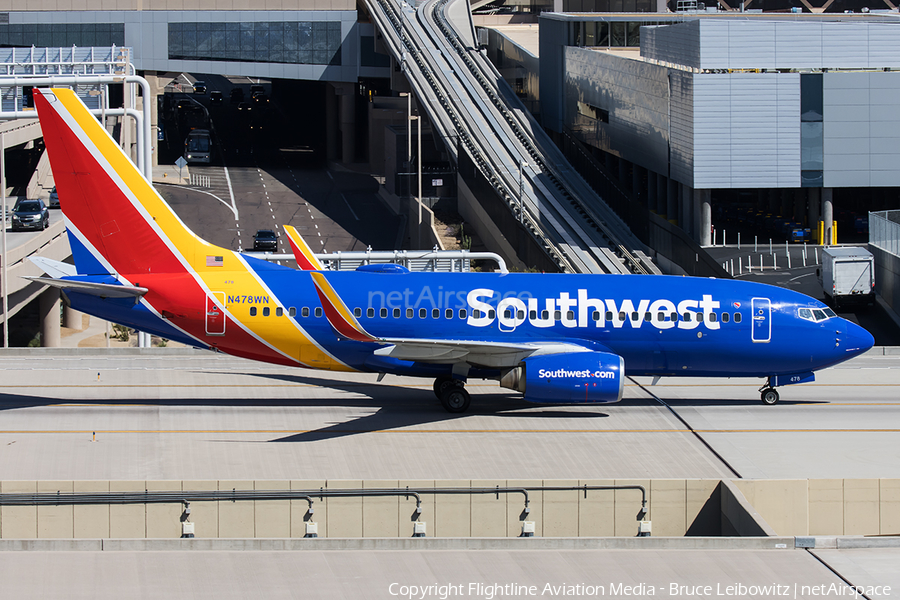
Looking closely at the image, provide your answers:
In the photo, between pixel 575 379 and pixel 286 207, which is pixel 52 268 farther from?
pixel 286 207

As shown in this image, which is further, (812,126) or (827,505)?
(812,126)

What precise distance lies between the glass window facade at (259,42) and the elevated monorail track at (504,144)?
745 cm

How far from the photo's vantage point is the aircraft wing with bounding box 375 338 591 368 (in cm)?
3331

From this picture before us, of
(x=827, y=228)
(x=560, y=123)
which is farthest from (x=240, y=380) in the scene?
(x=560, y=123)

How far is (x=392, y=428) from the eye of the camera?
33.6 m

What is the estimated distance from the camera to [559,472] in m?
29.6

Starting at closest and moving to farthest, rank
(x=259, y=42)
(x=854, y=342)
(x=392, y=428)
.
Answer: (x=392, y=428), (x=854, y=342), (x=259, y=42)

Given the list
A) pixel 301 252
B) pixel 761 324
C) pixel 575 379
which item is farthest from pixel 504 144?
pixel 575 379

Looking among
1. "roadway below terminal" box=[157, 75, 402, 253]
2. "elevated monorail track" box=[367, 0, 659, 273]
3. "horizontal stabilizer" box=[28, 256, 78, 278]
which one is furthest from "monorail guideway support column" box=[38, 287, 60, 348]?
"horizontal stabilizer" box=[28, 256, 78, 278]

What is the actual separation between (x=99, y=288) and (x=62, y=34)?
3486 inches

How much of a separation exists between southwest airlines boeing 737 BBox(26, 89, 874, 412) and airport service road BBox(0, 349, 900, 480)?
1818 millimetres

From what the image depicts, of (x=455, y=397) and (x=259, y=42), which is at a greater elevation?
(x=259, y=42)

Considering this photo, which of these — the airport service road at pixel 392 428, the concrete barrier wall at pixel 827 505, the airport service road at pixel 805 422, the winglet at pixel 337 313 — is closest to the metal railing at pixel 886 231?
the airport service road at pixel 805 422

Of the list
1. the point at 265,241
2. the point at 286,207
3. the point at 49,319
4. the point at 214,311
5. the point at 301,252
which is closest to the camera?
the point at 214,311
